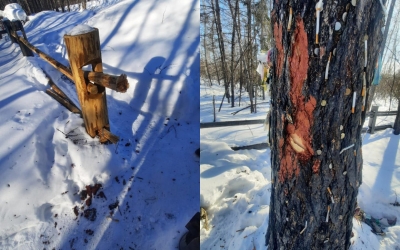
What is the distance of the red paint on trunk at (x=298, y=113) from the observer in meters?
0.87

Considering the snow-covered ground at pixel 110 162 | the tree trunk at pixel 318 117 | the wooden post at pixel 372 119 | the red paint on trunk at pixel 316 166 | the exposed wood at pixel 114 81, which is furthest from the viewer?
the wooden post at pixel 372 119

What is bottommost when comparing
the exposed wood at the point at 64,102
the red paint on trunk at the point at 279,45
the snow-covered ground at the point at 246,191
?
the snow-covered ground at the point at 246,191

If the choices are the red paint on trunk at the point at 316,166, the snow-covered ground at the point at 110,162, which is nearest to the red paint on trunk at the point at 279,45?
the red paint on trunk at the point at 316,166

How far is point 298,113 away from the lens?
3.27 ft

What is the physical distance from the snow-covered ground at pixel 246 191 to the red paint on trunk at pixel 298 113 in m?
0.83

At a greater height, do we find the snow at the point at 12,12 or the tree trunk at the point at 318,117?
the snow at the point at 12,12

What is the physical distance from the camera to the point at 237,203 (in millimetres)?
2295

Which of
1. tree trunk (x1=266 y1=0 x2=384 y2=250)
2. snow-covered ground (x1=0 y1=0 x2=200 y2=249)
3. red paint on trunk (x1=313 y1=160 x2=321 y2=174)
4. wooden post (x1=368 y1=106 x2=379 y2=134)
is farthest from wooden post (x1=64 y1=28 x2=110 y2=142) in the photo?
wooden post (x1=368 y1=106 x2=379 y2=134)

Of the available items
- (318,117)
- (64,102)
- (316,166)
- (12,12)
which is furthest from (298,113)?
(12,12)

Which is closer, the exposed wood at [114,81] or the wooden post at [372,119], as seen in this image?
the exposed wood at [114,81]

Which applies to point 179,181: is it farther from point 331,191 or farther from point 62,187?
point 331,191

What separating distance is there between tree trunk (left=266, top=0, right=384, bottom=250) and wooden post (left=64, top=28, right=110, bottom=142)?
161cm

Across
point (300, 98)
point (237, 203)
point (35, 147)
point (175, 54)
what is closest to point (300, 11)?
point (300, 98)

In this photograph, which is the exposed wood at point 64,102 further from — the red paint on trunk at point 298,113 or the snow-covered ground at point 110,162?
the red paint on trunk at point 298,113
